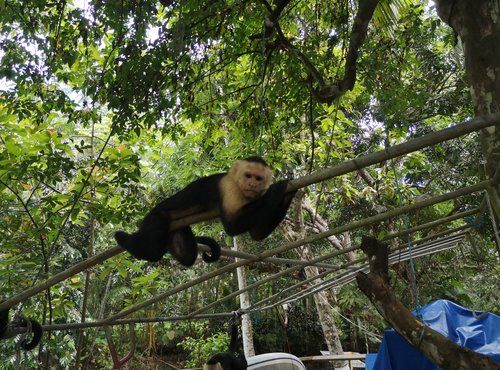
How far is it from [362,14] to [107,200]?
2672mm

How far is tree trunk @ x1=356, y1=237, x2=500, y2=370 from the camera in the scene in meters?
1.91

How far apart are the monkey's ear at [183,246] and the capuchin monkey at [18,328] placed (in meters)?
0.97

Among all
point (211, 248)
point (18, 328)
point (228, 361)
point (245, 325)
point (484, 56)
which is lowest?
point (228, 361)

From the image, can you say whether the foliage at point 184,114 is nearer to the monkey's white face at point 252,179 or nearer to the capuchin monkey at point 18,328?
the capuchin monkey at point 18,328

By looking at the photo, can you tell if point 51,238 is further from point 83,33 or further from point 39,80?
point 83,33

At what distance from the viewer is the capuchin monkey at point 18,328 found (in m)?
2.65

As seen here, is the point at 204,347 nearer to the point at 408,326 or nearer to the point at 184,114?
the point at 184,114

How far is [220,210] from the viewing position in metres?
2.67

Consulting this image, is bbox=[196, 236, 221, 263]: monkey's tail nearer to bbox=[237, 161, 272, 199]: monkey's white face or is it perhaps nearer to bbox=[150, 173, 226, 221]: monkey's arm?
bbox=[150, 173, 226, 221]: monkey's arm

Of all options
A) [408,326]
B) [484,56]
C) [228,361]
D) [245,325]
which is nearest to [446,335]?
[408,326]

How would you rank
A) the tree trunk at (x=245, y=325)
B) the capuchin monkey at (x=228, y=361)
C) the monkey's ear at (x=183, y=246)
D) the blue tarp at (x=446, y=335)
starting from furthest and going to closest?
1. the tree trunk at (x=245, y=325)
2. the capuchin monkey at (x=228, y=361)
3. the blue tarp at (x=446, y=335)
4. the monkey's ear at (x=183, y=246)

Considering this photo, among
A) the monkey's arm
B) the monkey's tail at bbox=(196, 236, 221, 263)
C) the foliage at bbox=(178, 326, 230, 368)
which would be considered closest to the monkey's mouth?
the monkey's arm

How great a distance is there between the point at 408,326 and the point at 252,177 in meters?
1.09

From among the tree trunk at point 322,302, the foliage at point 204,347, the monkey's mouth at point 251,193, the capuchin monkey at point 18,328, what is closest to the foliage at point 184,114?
the capuchin monkey at point 18,328
